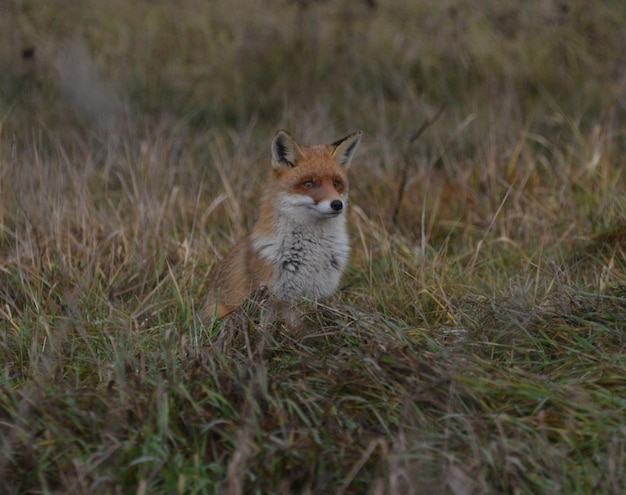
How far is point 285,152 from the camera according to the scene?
5.41 metres

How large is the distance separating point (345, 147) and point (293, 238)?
83cm

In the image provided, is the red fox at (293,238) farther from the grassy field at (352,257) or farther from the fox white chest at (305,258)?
the grassy field at (352,257)

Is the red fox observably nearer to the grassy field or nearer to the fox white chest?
the fox white chest

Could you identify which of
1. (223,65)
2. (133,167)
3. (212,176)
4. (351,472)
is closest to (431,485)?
(351,472)

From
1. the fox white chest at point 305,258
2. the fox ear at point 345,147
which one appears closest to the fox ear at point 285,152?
the fox ear at point 345,147

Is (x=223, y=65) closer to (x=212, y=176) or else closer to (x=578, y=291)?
(x=212, y=176)

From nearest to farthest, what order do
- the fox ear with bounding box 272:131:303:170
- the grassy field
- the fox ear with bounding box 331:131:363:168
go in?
the grassy field, the fox ear with bounding box 272:131:303:170, the fox ear with bounding box 331:131:363:168

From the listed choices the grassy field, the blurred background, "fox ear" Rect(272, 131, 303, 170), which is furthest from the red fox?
the blurred background

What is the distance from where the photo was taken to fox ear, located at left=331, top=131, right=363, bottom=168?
5.52m

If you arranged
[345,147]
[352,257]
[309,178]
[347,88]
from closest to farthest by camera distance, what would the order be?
[309,178] < [345,147] < [352,257] < [347,88]

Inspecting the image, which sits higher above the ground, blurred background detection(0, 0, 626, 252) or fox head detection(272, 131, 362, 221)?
fox head detection(272, 131, 362, 221)

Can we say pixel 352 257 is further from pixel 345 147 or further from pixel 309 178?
pixel 309 178

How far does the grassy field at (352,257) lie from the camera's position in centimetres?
334

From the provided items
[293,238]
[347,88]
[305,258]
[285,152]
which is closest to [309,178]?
[285,152]
